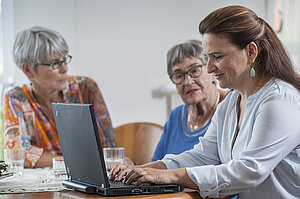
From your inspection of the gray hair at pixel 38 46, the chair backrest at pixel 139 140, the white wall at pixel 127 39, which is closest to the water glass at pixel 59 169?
the gray hair at pixel 38 46

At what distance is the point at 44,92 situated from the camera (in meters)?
2.58

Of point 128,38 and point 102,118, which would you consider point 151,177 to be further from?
point 128,38

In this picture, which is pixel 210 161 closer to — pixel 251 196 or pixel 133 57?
pixel 251 196

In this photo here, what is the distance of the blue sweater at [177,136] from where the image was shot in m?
2.27

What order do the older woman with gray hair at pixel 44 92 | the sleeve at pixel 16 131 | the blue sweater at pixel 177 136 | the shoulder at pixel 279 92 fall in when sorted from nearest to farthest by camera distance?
the shoulder at pixel 279 92 < the sleeve at pixel 16 131 < the blue sweater at pixel 177 136 < the older woman with gray hair at pixel 44 92

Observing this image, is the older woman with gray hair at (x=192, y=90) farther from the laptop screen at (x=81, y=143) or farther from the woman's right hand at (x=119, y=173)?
the laptop screen at (x=81, y=143)

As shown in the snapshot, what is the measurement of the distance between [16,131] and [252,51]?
4.56ft

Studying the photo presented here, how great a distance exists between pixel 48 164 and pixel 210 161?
0.84 metres

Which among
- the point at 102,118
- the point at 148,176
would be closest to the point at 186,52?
the point at 102,118

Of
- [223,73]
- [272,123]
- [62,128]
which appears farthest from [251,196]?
[62,128]

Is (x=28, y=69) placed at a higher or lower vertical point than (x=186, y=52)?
lower

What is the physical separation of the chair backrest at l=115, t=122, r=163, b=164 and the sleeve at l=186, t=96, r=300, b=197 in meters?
1.47

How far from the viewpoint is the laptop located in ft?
4.14

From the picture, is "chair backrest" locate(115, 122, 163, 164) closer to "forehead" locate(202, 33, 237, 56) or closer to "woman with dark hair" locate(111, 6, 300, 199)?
"woman with dark hair" locate(111, 6, 300, 199)
